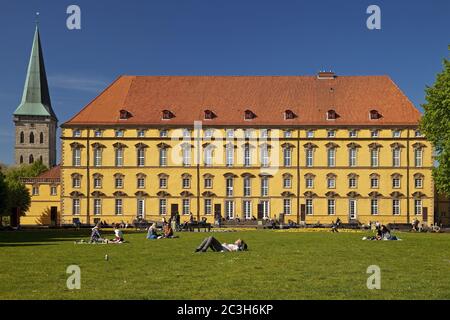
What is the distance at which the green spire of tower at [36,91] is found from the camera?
127 m

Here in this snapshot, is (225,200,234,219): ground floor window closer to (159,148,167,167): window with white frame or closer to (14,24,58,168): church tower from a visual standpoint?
(159,148,167,167): window with white frame

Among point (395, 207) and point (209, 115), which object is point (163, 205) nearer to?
point (209, 115)

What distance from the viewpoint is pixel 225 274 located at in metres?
20.1

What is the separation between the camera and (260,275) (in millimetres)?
19875

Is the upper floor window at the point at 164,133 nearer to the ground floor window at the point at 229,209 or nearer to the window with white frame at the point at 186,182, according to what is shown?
the window with white frame at the point at 186,182

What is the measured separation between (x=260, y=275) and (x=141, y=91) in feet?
209

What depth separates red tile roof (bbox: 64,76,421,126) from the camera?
3068 inches

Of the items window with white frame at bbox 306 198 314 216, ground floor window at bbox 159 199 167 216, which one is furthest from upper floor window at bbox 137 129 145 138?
window with white frame at bbox 306 198 314 216

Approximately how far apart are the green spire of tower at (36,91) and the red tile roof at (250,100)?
165 feet

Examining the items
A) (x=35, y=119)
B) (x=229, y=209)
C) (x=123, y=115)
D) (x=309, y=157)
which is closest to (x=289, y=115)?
(x=309, y=157)

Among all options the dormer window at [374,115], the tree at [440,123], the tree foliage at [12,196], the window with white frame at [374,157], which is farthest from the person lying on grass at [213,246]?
the tree foliage at [12,196]

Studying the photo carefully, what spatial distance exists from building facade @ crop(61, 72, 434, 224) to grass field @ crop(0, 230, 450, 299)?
47.8 metres
